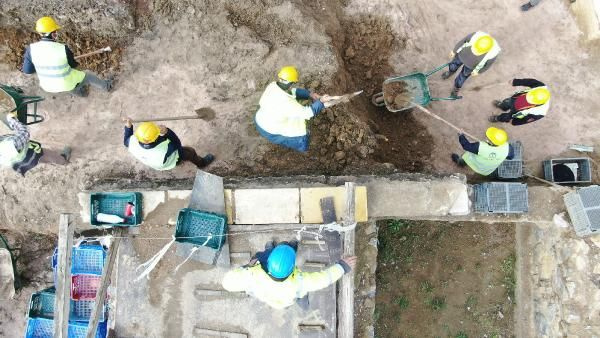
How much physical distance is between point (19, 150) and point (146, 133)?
79.1 inches

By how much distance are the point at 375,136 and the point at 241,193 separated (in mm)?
2460

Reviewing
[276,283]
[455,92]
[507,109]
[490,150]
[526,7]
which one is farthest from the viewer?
[526,7]

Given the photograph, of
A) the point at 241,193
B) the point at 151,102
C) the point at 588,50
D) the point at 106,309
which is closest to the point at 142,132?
the point at 241,193

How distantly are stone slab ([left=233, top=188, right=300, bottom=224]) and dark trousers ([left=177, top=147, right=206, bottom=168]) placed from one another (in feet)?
3.44

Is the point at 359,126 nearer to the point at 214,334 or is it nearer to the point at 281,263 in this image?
the point at 281,263

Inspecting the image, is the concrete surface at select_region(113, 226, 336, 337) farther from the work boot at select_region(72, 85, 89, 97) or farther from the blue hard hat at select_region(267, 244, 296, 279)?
the work boot at select_region(72, 85, 89, 97)

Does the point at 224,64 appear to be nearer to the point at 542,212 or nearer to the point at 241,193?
the point at 241,193

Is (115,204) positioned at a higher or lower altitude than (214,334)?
higher

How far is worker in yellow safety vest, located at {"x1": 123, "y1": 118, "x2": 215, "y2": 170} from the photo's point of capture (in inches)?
217

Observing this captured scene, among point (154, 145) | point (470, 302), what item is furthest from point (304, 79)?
point (470, 302)

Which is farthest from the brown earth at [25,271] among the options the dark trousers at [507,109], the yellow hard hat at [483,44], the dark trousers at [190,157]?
the dark trousers at [507,109]

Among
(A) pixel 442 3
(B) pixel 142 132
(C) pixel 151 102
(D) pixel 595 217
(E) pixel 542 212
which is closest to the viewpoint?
(B) pixel 142 132

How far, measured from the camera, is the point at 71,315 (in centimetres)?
677

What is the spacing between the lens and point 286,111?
5586 millimetres
